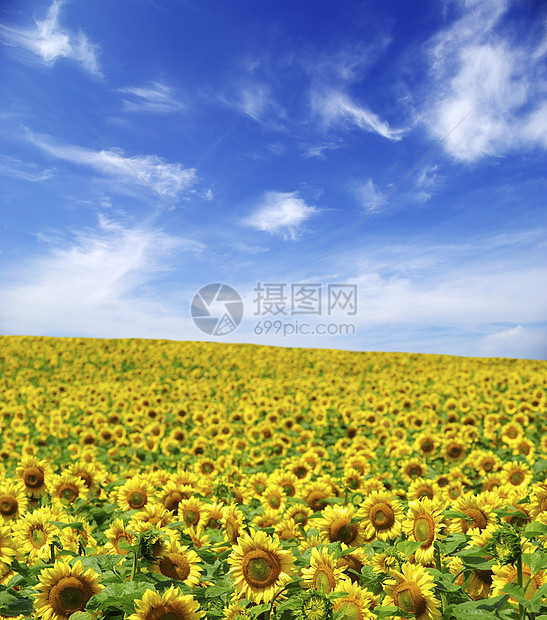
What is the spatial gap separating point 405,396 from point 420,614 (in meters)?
14.1

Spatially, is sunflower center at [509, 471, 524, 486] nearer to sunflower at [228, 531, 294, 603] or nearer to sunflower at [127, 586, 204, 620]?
sunflower at [228, 531, 294, 603]

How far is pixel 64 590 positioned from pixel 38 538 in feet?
5.25

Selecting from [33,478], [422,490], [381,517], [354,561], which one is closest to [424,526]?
[381,517]

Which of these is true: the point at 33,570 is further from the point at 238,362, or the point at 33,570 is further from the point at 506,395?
the point at 238,362

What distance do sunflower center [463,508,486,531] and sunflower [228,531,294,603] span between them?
1566 mm

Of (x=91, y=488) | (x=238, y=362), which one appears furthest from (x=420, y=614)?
(x=238, y=362)

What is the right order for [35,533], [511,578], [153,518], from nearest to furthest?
1. [511,578]
2. [153,518]
3. [35,533]

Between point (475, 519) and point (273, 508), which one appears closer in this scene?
point (475, 519)

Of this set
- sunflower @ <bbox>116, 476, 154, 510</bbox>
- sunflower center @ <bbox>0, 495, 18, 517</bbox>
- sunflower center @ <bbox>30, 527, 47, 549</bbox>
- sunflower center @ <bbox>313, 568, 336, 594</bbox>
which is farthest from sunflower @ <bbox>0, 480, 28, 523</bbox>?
sunflower center @ <bbox>313, 568, 336, 594</bbox>

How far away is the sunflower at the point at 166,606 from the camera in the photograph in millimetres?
2342

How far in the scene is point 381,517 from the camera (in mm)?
3996

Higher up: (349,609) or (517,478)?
(517,478)

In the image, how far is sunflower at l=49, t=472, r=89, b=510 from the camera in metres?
5.64

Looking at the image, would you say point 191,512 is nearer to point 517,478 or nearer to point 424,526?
Result: point 424,526
